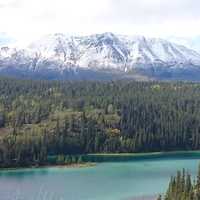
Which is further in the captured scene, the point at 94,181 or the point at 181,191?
the point at 94,181

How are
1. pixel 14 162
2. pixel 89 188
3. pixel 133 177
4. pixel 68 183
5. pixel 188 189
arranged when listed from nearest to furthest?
1. pixel 188 189
2. pixel 89 188
3. pixel 68 183
4. pixel 133 177
5. pixel 14 162

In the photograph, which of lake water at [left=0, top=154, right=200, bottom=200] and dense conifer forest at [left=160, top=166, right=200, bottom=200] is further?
lake water at [left=0, top=154, right=200, bottom=200]

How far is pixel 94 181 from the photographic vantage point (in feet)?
502

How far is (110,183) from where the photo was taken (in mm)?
150625

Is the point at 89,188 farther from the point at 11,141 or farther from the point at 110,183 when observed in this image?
the point at 11,141

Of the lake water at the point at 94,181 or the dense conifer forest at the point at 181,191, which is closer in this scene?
the dense conifer forest at the point at 181,191

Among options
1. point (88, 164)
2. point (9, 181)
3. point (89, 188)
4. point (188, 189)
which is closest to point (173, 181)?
point (188, 189)

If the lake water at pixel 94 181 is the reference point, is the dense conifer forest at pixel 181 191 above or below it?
above

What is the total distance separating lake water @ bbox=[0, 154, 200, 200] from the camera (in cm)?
13088

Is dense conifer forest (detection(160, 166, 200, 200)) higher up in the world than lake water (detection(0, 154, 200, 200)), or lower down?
higher up

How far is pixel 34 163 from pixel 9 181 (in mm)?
32884

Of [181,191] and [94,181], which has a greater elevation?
[181,191]

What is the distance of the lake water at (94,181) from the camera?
13088 cm

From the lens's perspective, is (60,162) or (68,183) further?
(60,162)
